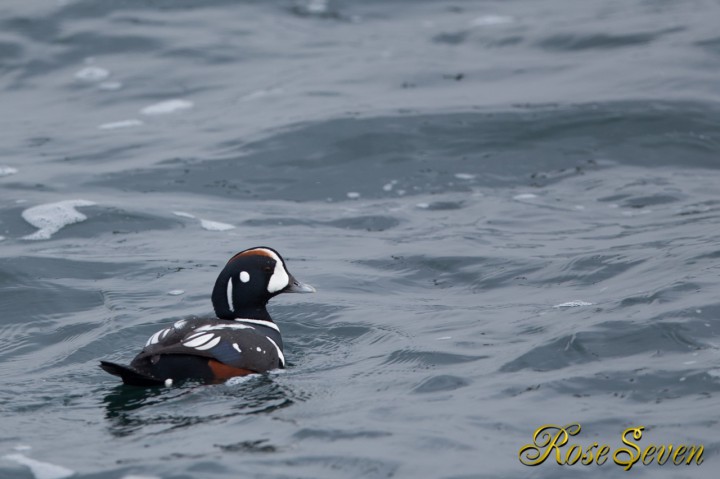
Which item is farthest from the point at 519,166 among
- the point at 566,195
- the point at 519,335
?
the point at 519,335

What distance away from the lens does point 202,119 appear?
49.4ft

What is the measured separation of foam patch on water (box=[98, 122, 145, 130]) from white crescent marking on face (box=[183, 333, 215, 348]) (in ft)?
26.1

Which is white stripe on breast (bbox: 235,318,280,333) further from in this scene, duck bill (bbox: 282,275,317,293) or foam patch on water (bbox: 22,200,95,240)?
foam patch on water (bbox: 22,200,95,240)

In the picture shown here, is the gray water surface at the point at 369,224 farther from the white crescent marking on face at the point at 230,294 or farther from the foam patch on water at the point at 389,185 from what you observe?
the white crescent marking on face at the point at 230,294

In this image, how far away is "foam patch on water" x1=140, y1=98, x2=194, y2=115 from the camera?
15.5 m

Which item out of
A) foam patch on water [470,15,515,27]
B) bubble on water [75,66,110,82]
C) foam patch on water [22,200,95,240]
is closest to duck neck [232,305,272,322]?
foam patch on water [22,200,95,240]

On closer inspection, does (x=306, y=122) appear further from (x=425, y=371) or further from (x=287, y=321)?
(x=425, y=371)

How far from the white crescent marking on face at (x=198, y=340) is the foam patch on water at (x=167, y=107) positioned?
839 centimetres

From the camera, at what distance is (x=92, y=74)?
55.2ft

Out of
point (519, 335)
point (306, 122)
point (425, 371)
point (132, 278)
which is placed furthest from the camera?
point (306, 122)

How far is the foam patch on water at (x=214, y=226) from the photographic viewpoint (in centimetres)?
1155

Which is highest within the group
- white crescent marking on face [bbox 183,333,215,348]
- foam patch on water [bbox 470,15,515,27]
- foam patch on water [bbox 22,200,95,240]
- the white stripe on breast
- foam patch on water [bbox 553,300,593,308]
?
foam patch on water [bbox 470,15,515,27]

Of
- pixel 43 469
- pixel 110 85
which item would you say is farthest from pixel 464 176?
pixel 43 469

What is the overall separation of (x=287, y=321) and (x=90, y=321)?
1.45 metres
